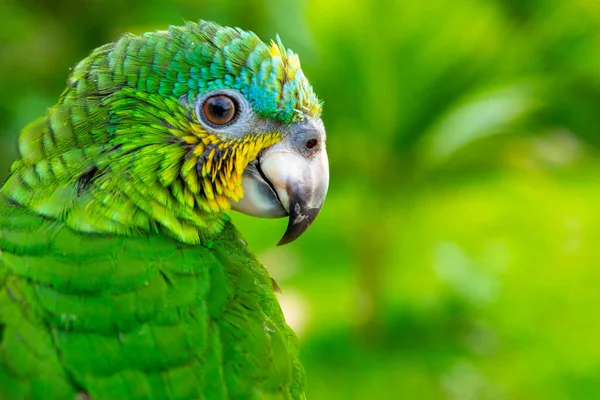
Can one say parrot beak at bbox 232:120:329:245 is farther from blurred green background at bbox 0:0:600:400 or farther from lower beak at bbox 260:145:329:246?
blurred green background at bbox 0:0:600:400

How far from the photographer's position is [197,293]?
1.02 m

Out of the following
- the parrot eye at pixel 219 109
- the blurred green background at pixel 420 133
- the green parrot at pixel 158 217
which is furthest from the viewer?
the blurred green background at pixel 420 133

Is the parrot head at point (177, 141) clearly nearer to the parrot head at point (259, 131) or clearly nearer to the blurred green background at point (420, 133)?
the parrot head at point (259, 131)

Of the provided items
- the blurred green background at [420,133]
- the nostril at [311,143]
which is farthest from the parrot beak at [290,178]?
the blurred green background at [420,133]

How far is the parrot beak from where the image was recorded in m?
1.11

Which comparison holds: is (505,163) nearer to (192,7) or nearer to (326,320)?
(326,320)

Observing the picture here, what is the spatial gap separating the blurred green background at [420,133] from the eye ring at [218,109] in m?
1.39

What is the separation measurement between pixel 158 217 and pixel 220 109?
0.20 m

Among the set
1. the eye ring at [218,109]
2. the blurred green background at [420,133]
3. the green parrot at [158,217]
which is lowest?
the green parrot at [158,217]

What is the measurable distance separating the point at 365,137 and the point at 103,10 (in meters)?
1.20

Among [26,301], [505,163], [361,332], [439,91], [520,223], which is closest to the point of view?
[26,301]

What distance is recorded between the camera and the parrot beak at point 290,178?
111 centimetres

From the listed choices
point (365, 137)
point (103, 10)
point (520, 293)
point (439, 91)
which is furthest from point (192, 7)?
point (520, 293)

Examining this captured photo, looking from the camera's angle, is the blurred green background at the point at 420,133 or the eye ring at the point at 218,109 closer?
the eye ring at the point at 218,109
